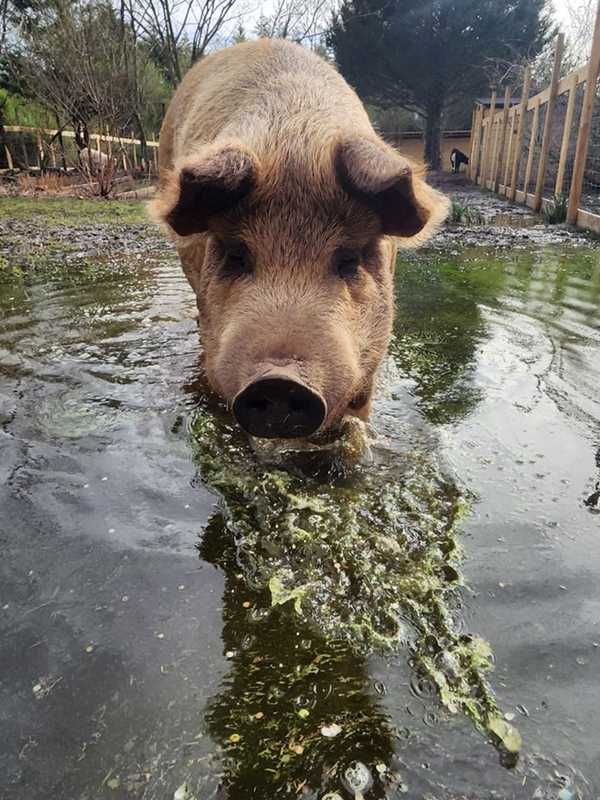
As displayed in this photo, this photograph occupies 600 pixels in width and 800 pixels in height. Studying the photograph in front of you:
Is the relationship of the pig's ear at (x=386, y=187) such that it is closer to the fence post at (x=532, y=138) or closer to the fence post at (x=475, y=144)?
the fence post at (x=532, y=138)

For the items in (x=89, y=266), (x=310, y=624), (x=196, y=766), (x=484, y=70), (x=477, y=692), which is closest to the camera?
(x=196, y=766)

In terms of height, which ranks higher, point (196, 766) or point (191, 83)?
point (191, 83)

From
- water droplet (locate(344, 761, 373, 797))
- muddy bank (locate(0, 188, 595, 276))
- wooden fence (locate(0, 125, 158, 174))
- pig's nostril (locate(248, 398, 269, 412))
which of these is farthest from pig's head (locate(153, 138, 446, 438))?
wooden fence (locate(0, 125, 158, 174))

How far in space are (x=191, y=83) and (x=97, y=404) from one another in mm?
3743

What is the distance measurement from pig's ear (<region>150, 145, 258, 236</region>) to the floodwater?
117cm

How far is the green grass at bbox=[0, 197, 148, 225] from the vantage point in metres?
13.6

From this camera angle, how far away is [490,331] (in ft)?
17.6

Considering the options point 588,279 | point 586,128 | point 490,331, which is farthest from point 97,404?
point 586,128

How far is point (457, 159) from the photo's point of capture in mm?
36156

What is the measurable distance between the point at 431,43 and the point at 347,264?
3274 centimetres

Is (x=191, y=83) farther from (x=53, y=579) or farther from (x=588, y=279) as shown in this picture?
(x=53, y=579)

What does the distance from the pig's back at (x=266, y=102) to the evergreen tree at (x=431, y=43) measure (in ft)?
88.7

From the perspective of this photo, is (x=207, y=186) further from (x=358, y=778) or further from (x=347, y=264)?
(x=358, y=778)

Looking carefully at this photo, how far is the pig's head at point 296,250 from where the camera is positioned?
2217 mm
